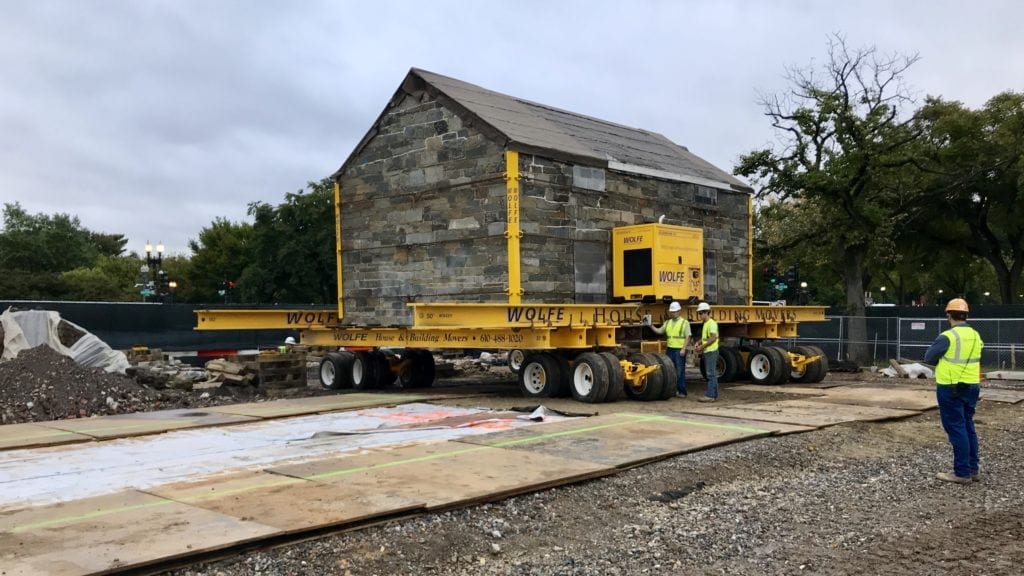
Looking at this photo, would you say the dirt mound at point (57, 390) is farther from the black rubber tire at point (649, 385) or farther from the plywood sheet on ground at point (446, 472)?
the black rubber tire at point (649, 385)

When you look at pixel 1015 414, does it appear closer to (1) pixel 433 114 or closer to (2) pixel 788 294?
(1) pixel 433 114

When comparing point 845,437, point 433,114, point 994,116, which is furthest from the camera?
point 994,116

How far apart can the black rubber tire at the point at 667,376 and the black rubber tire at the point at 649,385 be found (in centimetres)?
6

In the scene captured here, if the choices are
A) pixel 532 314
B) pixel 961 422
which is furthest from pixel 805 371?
pixel 961 422

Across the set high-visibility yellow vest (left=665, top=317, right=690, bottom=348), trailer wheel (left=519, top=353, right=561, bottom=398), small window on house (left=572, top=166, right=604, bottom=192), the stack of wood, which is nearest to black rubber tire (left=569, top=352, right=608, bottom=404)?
trailer wheel (left=519, top=353, right=561, bottom=398)

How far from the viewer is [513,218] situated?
46.7 feet

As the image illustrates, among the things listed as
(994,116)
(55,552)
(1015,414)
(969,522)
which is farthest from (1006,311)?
(55,552)

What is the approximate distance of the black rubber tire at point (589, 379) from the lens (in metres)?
13.5

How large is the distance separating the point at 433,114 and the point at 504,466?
935 centimetres

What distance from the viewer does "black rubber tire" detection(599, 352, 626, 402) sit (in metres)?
13.6

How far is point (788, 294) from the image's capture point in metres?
32.9

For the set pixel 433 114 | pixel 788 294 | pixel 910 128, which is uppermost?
pixel 910 128

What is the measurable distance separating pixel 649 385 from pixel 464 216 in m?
4.53

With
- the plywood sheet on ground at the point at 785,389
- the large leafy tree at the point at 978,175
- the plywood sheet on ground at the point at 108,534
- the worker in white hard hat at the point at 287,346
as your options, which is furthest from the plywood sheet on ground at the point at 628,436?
the large leafy tree at the point at 978,175
